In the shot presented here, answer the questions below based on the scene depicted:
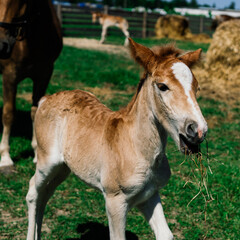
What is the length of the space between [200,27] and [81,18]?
9482mm

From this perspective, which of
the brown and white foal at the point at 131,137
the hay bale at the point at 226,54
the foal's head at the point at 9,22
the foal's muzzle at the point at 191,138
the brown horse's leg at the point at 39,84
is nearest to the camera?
the foal's muzzle at the point at 191,138

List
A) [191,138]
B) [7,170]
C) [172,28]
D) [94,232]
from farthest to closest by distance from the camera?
[172,28]
[7,170]
[94,232]
[191,138]

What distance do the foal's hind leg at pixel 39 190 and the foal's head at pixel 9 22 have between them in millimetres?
1834

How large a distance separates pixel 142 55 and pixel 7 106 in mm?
3461

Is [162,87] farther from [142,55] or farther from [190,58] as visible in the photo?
[190,58]

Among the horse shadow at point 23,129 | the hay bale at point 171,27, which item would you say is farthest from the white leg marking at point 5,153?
the hay bale at point 171,27

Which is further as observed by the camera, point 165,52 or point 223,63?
point 223,63

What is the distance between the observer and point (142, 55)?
8.88 ft

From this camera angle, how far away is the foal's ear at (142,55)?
2699 millimetres

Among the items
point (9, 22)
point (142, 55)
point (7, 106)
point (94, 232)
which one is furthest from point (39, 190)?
point (7, 106)

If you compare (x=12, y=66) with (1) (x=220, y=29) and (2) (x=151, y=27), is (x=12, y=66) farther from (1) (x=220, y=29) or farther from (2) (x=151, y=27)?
(2) (x=151, y=27)

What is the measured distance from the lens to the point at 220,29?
1142cm

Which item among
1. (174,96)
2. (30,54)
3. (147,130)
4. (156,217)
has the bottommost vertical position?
(156,217)

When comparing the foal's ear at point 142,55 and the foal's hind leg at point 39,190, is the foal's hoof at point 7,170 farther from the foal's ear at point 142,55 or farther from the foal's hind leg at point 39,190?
the foal's ear at point 142,55
